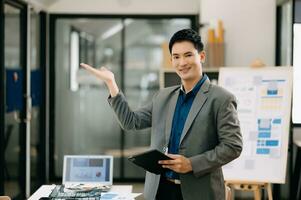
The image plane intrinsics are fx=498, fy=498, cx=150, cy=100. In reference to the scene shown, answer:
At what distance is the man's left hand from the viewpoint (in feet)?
7.13

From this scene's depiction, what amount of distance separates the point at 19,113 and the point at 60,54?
1.37 meters

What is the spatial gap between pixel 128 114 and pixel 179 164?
1.39 ft

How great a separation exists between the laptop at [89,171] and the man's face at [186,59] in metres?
0.94

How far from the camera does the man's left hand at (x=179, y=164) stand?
2.17 metres

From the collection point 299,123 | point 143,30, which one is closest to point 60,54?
point 143,30

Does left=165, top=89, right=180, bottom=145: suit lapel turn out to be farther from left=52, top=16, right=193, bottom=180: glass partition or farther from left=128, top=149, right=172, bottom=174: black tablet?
left=52, top=16, right=193, bottom=180: glass partition

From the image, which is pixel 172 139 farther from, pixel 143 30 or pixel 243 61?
pixel 143 30

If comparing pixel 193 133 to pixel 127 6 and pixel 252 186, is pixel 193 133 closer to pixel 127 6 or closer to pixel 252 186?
pixel 252 186

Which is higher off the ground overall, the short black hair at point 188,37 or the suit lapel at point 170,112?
the short black hair at point 188,37

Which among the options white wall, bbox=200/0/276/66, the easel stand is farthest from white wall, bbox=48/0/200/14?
the easel stand

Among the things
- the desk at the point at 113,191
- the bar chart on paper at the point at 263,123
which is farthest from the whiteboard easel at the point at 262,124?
the desk at the point at 113,191

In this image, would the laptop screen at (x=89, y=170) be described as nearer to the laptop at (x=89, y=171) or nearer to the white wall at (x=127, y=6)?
the laptop at (x=89, y=171)

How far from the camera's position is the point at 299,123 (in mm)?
5375

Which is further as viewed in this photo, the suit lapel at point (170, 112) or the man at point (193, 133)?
the suit lapel at point (170, 112)
